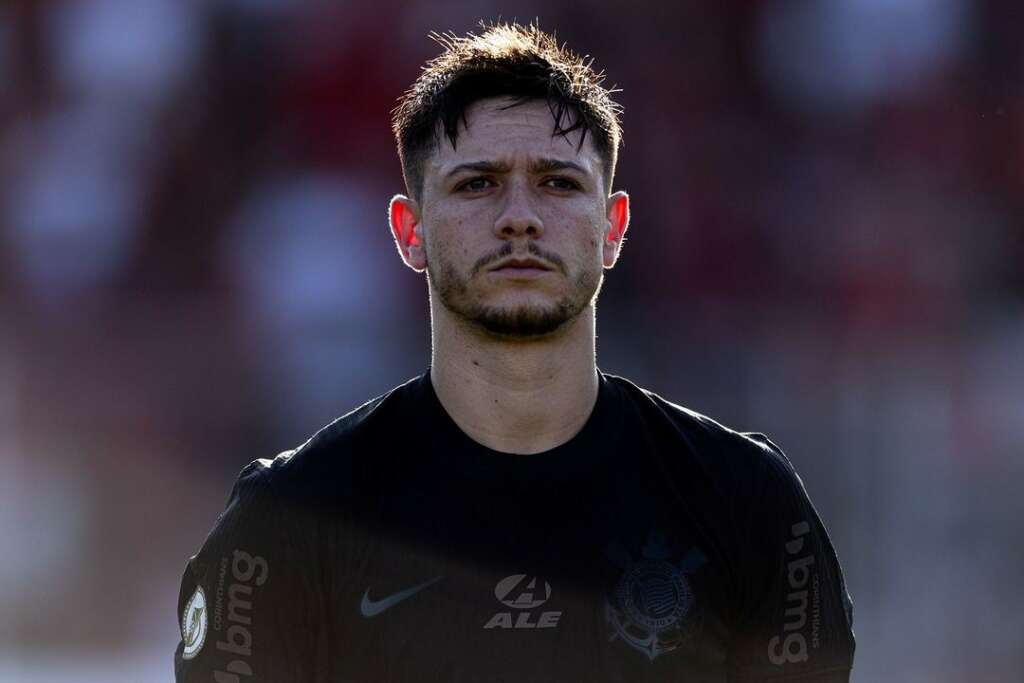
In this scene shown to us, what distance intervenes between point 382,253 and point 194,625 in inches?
219

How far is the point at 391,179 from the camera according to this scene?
8266 mm

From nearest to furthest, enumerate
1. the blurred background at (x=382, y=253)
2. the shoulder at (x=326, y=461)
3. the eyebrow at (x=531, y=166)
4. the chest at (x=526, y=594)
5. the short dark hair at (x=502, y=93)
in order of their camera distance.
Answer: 1. the chest at (x=526, y=594)
2. the shoulder at (x=326, y=461)
3. the eyebrow at (x=531, y=166)
4. the short dark hair at (x=502, y=93)
5. the blurred background at (x=382, y=253)

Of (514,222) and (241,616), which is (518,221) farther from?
(241,616)

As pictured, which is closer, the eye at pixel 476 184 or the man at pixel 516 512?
the man at pixel 516 512

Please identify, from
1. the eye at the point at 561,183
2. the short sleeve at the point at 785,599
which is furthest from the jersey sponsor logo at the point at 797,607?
the eye at the point at 561,183

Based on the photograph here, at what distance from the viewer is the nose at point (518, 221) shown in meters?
2.71

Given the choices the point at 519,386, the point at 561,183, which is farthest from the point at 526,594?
the point at 561,183

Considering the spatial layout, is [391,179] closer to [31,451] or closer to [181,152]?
[181,152]

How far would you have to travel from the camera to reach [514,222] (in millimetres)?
2709

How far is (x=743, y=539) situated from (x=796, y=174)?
5802 millimetres

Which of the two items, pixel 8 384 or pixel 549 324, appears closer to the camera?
pixel 549 324

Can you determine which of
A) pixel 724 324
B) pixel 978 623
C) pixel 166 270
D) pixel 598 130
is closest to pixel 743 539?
pixel 598 130

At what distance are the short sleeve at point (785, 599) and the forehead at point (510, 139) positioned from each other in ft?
2.48

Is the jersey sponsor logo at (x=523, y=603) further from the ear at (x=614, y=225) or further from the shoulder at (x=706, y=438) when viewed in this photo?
the ear at (x=614, y=225)
